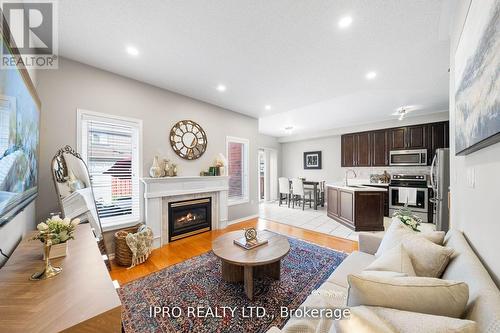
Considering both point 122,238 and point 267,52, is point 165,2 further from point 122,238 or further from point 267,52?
point 122,238

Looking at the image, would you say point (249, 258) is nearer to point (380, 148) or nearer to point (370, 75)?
point (370, 75)

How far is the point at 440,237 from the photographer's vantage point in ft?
4.58

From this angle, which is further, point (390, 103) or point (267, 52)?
point (390, 103)

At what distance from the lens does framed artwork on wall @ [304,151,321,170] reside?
6875mm

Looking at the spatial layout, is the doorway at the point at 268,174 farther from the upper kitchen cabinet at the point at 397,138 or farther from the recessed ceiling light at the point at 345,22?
the recessed ceiling light at the point at 345,22

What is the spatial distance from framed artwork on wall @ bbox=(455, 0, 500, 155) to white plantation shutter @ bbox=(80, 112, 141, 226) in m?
3.50

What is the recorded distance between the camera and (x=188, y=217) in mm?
3545

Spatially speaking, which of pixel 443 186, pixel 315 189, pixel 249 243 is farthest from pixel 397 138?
pixel 249 243

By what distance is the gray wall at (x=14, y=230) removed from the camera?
1206mm

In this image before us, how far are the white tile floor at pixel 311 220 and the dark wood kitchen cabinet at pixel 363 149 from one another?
164 cm

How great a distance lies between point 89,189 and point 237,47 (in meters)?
2.43

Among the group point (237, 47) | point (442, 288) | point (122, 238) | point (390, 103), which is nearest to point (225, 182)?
point (122, 238)

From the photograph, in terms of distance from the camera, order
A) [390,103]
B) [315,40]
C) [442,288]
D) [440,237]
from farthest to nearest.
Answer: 1. [390,103]
2. [315,40]
3. [440,237]
4. [442,288]

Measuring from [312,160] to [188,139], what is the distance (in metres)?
4.92
